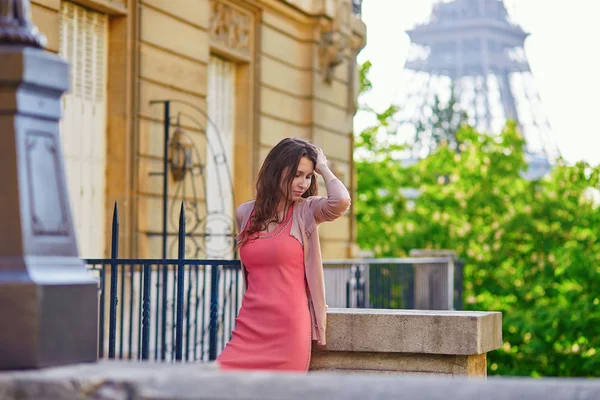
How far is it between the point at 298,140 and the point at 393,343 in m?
1.47

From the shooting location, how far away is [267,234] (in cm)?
599

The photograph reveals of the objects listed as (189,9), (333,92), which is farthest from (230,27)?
(333,92)

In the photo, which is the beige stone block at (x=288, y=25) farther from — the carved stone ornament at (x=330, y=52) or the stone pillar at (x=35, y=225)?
the stone pillar at (x=35, y=225)

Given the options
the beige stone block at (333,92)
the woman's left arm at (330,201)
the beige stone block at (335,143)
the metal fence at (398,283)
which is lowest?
the metal fence at (398,283)

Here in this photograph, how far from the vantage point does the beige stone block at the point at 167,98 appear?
13906mm

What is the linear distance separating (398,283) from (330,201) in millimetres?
13366

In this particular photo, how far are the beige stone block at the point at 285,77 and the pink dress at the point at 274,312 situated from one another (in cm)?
1187

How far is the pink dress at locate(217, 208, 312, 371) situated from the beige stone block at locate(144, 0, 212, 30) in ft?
28.5

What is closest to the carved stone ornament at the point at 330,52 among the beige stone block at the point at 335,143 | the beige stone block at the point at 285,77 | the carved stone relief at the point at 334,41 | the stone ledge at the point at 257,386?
the carved stone relief at the point at 334,41

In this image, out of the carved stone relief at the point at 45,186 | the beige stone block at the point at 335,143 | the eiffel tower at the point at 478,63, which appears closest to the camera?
the carved stone relief at the point at 45,186

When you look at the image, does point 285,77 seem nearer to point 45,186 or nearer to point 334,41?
point 334,41

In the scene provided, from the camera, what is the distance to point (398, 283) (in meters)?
19.2

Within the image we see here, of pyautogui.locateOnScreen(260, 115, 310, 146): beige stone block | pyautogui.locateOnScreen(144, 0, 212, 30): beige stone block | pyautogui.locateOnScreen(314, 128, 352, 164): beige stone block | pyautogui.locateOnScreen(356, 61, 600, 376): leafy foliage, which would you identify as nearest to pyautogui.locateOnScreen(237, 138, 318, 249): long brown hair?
pyautogui.locateOnScreen(144, 0, 212, 30): beige stone block

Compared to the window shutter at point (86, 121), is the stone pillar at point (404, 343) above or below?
below
